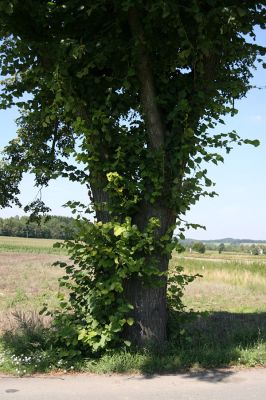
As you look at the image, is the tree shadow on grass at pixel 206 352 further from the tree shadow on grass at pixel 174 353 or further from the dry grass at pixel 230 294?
the dry grass at pixel 230 294

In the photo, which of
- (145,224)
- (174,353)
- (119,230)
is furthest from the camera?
(145,224)

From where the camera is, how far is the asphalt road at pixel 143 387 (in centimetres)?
495

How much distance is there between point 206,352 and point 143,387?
1.35m

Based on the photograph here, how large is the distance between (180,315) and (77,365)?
199 cm

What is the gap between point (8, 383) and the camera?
540cm

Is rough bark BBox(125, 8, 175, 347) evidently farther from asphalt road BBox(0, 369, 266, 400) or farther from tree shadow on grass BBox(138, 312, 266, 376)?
asphalt road BBox(0, 369, 266, 400)

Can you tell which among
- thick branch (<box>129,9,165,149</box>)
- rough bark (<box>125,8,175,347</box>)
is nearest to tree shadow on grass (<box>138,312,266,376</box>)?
rough bark (<box>125,8,175,347</box>)

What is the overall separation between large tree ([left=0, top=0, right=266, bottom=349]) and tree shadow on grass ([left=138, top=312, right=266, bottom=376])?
0.41 meters

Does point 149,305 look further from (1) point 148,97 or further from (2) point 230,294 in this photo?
(2) point 230,294

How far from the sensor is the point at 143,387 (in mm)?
5254

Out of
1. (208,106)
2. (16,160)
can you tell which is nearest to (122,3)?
(208,106)

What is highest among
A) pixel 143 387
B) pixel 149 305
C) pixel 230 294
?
pixel 149 305

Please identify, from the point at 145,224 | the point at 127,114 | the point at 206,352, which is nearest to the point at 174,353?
the point at 206,352

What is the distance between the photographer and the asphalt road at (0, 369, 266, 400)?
4953 mm
